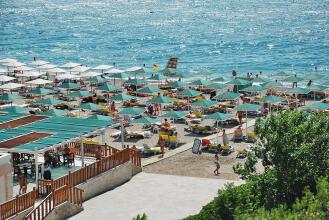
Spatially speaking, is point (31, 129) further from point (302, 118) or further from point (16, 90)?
point (16, 90)

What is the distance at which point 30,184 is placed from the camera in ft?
87.6

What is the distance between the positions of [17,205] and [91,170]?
14.4 feet

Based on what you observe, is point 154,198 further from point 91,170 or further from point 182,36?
point 182,36

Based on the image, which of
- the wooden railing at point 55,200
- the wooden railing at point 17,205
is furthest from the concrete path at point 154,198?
the wooden railing at point 17,205

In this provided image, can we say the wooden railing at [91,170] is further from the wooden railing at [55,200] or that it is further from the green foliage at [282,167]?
the green foliage at [282,167]

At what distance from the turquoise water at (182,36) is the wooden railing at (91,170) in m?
42.0

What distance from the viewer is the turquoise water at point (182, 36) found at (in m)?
91.4

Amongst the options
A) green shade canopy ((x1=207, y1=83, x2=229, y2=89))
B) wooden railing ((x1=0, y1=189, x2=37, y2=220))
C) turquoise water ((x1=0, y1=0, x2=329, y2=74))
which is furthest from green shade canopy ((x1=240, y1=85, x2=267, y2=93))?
turquoise water ((x1=0, y1=0, x2=329, y2=74))

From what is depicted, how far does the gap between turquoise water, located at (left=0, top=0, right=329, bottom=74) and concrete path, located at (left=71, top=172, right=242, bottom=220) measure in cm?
4281

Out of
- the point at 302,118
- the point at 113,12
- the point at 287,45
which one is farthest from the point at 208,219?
the point at 113,12

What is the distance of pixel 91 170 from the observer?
90.0ft

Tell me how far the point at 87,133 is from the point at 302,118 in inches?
331

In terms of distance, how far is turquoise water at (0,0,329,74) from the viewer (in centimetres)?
9138

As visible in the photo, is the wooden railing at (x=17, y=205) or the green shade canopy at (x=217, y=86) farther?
the green shade canopy at (x=217, y=86)
